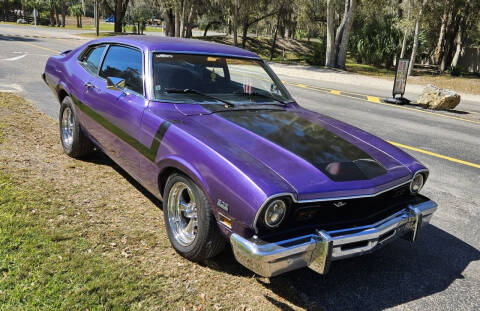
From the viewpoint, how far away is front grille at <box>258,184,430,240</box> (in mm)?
2785

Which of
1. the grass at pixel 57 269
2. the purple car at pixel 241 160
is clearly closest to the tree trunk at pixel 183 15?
the purple car at pixel 241 160

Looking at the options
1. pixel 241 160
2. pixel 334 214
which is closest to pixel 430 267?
pixel 334 214

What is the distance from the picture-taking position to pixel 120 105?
160 inches

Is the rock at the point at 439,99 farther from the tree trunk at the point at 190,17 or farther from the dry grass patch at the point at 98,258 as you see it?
the tree trunk at the point at 190,17

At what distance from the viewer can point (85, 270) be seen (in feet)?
9.96

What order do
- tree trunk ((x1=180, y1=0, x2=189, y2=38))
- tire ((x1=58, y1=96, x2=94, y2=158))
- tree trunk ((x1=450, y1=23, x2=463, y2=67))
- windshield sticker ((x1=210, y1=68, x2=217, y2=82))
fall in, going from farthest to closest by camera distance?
tree trunk ((x1=450, y1=23, x2=463, y2=67)) → tree trunk ((x1=180, y1=0, x2=189, y2=38)) → tire ((x1=58, y1=96, x2=94, y2=158)) → windshield sticker ((x1=210, y1=68, x2=217, y2=82))

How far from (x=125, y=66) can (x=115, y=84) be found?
1.20ft

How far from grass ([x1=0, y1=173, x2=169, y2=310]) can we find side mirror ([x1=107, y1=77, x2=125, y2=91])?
138cm

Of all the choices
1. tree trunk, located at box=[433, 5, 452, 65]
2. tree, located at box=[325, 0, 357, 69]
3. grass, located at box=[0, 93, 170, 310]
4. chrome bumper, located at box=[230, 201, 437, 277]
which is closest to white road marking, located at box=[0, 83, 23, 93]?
grass, located at box=[0, 93, 170, 310]

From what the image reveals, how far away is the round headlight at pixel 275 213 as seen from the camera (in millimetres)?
2648

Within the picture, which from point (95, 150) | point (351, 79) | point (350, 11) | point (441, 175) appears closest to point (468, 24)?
point (350, 11)

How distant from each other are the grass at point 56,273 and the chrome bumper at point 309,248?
72 centimetres

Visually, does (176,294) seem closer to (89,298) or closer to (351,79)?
(89,298)

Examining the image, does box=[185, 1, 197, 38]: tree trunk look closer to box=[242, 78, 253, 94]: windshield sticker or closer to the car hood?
box=[242, 78, 253, 94]: windshield sticker
